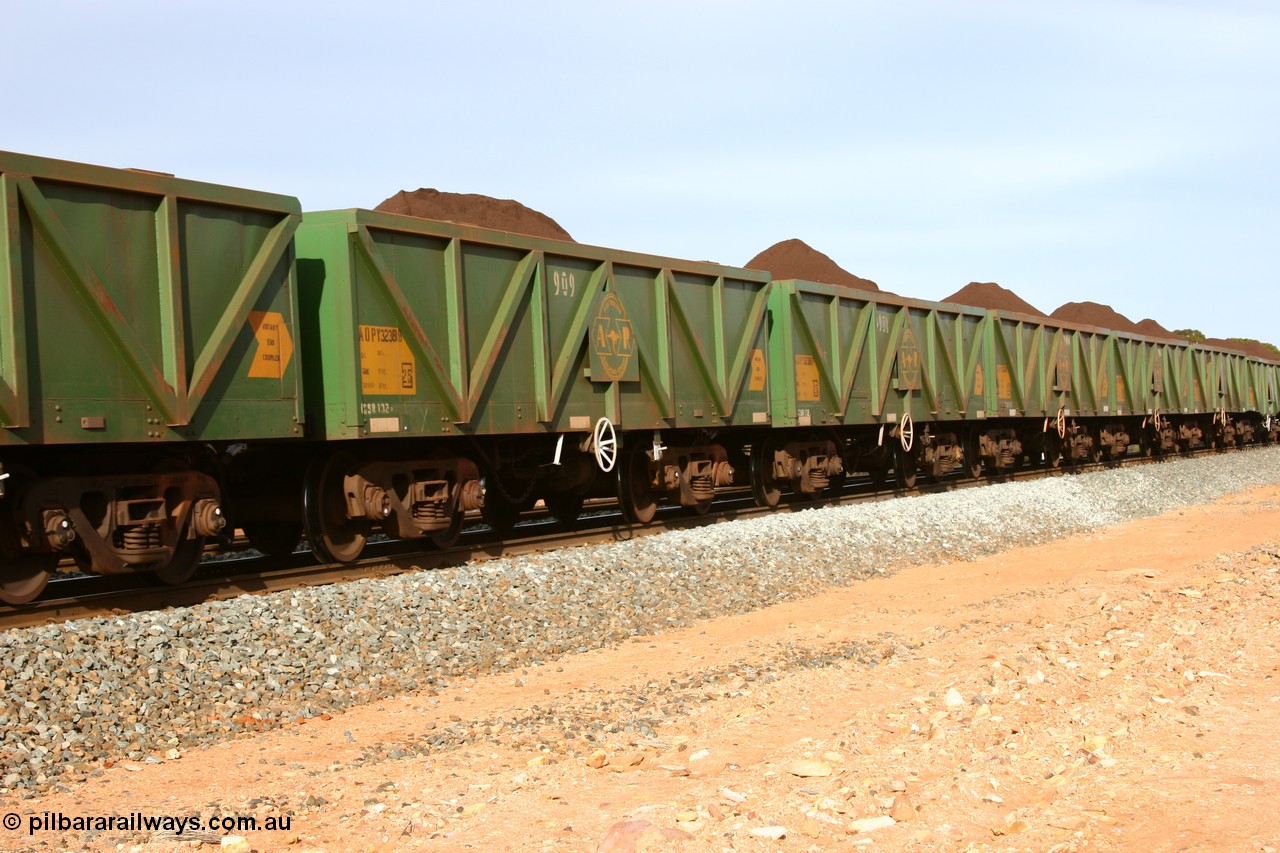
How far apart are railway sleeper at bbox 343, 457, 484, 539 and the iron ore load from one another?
0.08 ft

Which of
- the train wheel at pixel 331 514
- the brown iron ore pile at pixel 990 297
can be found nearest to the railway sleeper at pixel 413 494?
the train wheel at pixel 331 514

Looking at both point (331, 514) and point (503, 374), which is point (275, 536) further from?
point (503, 374)

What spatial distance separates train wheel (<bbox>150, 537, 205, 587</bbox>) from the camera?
897 centimetres

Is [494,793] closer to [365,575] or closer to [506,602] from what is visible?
[506,602]

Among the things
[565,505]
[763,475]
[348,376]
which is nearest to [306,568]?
[348,376]

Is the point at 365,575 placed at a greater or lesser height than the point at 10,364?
lesser

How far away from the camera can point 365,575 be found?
10203 millimetres

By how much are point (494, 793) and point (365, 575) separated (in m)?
5.42

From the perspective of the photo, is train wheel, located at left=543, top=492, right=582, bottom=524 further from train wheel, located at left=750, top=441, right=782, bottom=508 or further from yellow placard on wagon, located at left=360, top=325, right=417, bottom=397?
yellow placard on wagon, located at left=360, top=325, right=417, bottom=397

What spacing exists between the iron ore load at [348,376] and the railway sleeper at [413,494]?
0.08ft

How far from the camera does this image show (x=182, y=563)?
9.09m

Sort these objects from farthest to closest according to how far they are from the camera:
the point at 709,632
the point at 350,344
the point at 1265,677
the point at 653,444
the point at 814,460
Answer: the point at 814,460 < the point at 653,444 < the point at 350,344 < the point at 709,632 < the point at 1265,677

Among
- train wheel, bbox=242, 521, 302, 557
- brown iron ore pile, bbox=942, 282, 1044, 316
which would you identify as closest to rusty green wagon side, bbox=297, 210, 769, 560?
train wheel, bbox=242, 521, 302, 557

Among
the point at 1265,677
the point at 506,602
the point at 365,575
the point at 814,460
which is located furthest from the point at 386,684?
the point at 814,460
